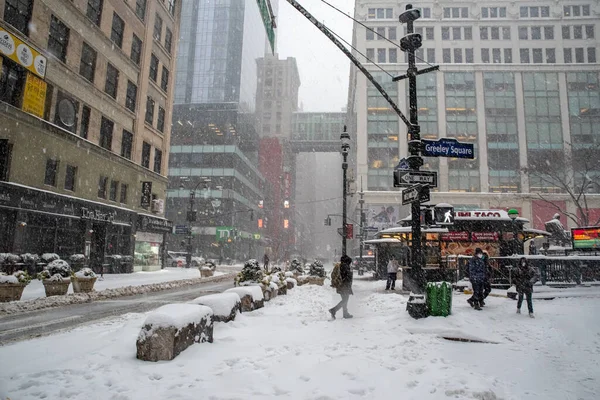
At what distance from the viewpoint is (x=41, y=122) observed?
18.9 meters

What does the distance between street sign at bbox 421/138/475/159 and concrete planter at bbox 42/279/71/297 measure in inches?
538

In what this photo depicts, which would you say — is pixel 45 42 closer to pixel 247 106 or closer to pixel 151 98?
pixel 151 98

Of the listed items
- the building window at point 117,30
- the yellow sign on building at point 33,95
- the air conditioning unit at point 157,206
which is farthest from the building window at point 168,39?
the yellow sign on building at point 33,95

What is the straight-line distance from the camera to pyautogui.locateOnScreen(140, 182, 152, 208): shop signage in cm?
2906

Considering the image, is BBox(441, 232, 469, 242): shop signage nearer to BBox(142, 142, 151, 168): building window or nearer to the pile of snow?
the pile of snow

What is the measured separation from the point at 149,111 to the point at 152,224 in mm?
9690

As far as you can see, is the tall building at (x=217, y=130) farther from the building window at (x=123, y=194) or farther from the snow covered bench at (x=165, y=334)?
the snow covered bench at (x=165, y=334)

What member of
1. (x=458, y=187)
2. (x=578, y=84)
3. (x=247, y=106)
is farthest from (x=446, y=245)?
(x=247, y=106)

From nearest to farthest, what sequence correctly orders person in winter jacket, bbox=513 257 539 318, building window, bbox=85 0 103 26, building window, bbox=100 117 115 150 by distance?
person in winter jacket, bbox=513 257 539 318 < building window, bbox=85 0 103 26 < building window, bbox=100 117 115 150

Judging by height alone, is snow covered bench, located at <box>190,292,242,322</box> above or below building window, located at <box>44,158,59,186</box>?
below

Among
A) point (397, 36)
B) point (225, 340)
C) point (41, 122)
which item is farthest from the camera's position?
point (397, 36)

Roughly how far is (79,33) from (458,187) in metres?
56.2

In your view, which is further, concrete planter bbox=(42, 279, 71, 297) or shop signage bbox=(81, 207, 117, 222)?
shop signage bbox=(81, 207, 117, 222)

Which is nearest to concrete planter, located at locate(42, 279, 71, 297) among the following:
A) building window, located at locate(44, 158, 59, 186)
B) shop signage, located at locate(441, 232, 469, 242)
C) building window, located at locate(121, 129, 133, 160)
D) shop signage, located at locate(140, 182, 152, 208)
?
building window, located at locate(44, 158, 59, 186)
